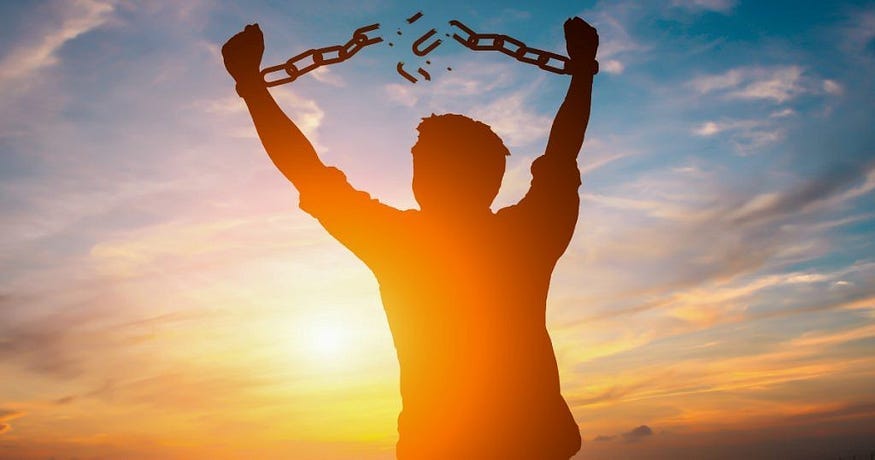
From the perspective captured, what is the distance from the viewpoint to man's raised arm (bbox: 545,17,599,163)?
8.03m

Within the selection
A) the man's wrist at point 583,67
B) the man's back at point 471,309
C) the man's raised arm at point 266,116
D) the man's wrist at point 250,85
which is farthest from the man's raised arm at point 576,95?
the man's wrist at point 250,85

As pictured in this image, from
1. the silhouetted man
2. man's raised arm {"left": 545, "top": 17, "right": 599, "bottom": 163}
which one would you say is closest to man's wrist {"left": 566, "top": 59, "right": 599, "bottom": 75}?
man's raised arm {"left": 545, "top": 17, "right": 599, "bottom": 163}

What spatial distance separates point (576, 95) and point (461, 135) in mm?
1448

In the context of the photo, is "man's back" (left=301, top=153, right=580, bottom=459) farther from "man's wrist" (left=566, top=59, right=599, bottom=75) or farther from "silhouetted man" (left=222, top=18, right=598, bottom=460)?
"man's wrist" (left=566, top=59, right=599, bottom=75)

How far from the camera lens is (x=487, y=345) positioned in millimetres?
7309

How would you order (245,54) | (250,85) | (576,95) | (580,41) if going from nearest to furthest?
(250,85) → (245,54) → (576,95) → (580,41)

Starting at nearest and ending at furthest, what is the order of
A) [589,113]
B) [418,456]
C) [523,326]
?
[418,456] < [523,326] < [589,113]

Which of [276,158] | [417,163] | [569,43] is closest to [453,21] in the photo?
[569,43]

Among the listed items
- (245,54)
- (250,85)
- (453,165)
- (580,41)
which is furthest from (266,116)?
(580,41)

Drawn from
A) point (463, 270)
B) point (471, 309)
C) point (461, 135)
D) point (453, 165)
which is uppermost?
point (461, 135)

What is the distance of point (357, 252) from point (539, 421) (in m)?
2.18

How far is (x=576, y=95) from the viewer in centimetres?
A: 831

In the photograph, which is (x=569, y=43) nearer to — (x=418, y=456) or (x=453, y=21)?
(x=453, y=21)

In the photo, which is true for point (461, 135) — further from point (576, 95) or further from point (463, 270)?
point (576, 95)
